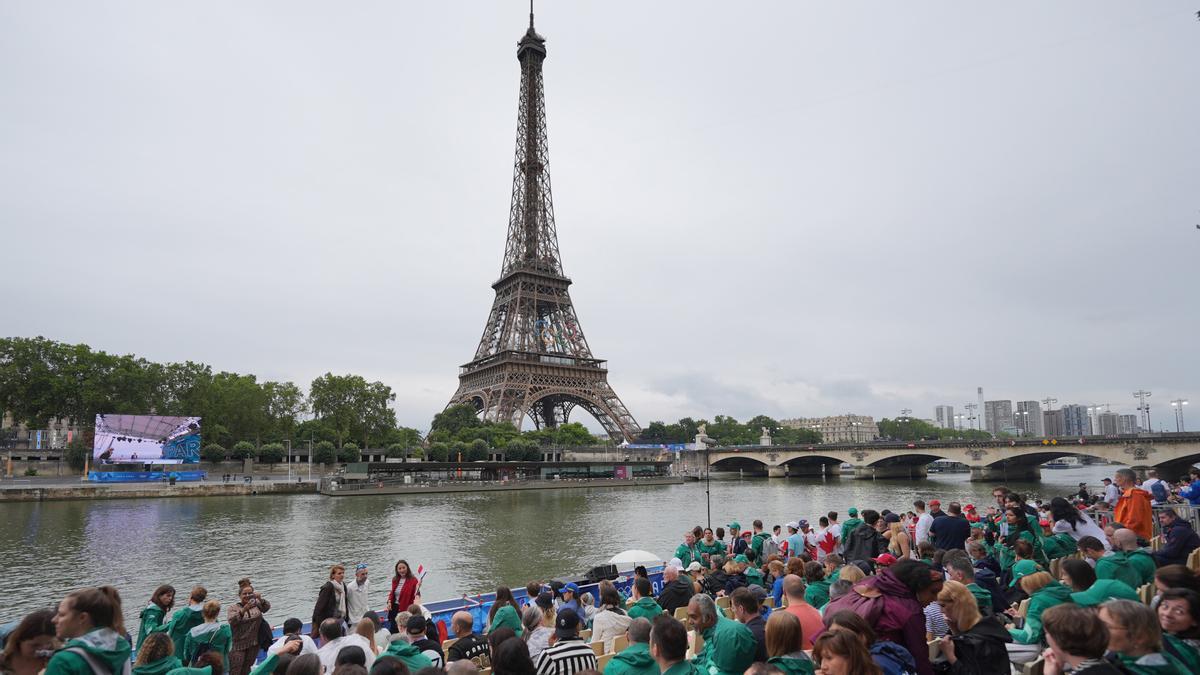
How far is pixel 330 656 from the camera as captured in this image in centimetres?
568

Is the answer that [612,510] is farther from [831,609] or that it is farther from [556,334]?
[556,334]

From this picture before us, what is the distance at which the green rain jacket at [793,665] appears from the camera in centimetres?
383

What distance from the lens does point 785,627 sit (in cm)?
393

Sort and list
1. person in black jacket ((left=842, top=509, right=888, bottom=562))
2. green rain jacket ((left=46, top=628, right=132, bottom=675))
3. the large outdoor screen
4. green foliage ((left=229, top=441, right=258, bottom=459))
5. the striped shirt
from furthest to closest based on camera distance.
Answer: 1. green foliage ((left=229, top=441, right=258, bottom=459))
2. the large outdoor screen
3. person in black jacket ((left=842, top=509, right=888, bottom=562))
4. the striped shirt
5. green rain jacket ((left=46, top=628, right=132, bottom=675))

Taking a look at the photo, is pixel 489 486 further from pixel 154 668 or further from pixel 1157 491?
pixel 154 668

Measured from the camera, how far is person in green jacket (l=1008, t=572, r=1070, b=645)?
5020mm

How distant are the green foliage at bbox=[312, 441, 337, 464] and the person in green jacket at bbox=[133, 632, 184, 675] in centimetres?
5882

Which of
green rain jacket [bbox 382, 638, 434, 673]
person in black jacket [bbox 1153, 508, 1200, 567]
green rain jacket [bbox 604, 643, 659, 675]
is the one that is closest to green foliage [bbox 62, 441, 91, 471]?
green rain jacket [bbox 382, 638, 434, 673]

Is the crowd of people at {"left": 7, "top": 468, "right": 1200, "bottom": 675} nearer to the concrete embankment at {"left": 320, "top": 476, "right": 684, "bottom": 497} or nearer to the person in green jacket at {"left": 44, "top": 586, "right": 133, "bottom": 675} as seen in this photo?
the person in green jacket at {"left": 44, "top": 586, "right": 133, "bottom": 675}

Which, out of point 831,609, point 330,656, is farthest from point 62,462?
point 831,609

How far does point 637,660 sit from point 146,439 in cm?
5961

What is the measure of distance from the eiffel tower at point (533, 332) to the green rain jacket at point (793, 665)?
64.2 meters

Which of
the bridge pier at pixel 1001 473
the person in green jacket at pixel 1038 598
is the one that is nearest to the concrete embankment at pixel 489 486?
the bridge pier at pixel 1001 473

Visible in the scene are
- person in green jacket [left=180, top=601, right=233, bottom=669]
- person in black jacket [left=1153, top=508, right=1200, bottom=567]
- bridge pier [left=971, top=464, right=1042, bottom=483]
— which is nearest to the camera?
person in green jacket [left=180, top=601, right=233, bottom=669]
